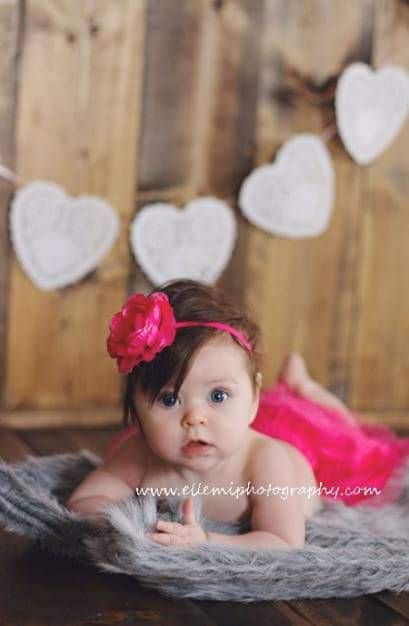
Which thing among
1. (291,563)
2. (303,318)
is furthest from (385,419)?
(291,563)

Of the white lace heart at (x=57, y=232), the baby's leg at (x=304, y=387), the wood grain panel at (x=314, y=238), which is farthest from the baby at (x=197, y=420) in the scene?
the wood grain panel at (x=314, y=238)

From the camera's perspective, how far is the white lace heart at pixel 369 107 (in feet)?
6.32

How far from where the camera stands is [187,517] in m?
1.17

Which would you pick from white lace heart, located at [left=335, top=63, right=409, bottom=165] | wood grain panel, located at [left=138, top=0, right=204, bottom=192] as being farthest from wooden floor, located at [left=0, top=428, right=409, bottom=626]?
white lace heart, located at [left=335, top=63, right=409, bottom=165]

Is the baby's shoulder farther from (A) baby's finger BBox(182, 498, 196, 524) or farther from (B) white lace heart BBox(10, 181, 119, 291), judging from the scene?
(B) white lace heart BBox(10, 181, 119, 291)

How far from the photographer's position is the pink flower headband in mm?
1197

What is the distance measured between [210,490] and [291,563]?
0.60 ft

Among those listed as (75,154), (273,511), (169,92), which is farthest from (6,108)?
(273,511)

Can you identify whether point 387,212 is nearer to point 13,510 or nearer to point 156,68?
point 156,68

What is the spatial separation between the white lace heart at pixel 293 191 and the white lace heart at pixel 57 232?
0.87 ft

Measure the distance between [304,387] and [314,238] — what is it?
0.39 m

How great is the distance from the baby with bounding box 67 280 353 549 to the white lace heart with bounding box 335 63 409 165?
29.7 inches

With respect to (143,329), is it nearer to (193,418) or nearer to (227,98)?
(193,418)

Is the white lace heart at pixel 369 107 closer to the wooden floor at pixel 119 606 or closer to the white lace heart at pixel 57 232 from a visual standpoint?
the white lace heart at pixel 57 232
